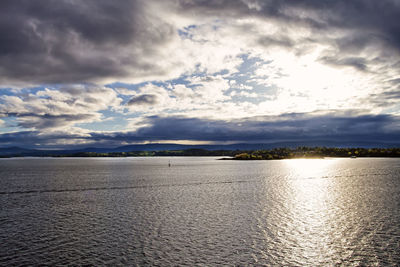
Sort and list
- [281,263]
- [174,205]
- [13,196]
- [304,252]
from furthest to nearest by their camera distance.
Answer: [13,196] → [174,205] → [304,252] → [281,263]

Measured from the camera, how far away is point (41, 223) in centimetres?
3928

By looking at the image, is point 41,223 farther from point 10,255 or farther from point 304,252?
point 304,252

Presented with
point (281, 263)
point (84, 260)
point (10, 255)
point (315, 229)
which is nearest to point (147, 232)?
point (84, 260)

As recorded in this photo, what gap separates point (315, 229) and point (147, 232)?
21.6 m

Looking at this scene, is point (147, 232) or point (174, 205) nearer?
point (147, 232)

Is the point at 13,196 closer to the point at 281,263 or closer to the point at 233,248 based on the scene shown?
the point at 233,248

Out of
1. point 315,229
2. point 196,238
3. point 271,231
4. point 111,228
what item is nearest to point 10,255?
point 111,228

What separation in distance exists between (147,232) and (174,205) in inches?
739

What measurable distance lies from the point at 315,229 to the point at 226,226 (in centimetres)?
1155

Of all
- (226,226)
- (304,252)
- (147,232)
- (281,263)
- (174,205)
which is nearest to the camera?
(281,263)

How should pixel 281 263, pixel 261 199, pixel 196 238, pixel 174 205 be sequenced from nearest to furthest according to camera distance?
1. pixel 281 263
2. pixel 196 238
3. pixel 174 205
4. pixel 261 199

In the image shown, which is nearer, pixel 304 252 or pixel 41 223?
pixel 304 252

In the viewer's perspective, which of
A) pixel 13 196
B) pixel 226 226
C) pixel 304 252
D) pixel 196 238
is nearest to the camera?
pixel 304 252

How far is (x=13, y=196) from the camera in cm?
6456
